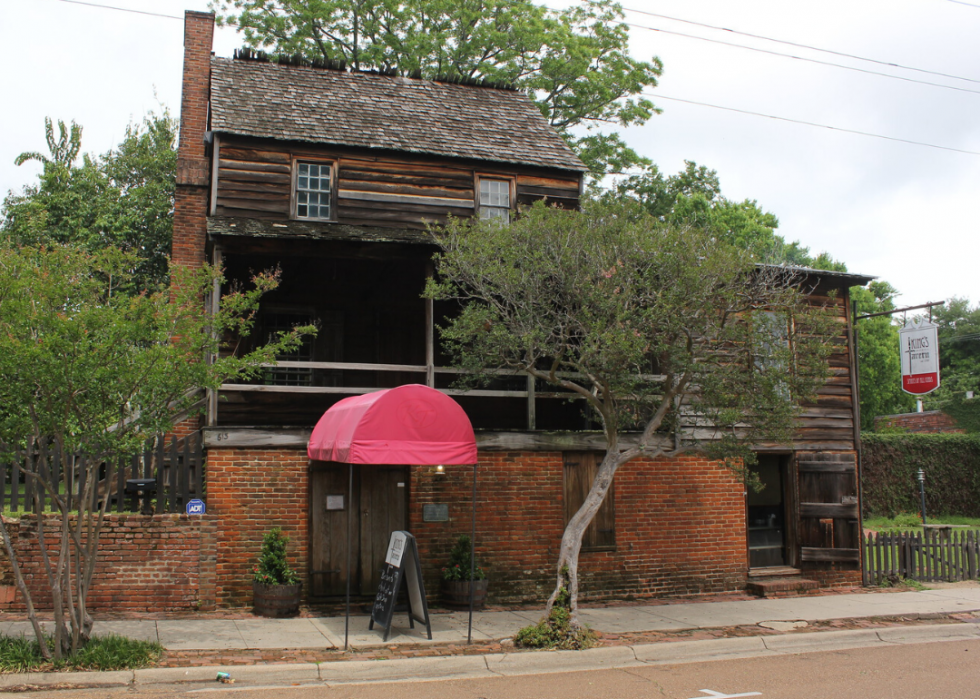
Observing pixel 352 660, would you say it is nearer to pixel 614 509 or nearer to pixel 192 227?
pixel 614 509

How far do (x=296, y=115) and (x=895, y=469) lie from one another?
20212mm

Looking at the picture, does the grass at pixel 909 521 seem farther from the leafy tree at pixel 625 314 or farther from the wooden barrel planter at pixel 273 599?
the wooden barrel planter at pixel 273 599

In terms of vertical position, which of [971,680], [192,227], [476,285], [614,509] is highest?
[192,227]

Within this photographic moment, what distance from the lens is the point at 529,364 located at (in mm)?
10688

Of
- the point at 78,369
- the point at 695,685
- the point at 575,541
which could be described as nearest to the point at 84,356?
the point at 78,369

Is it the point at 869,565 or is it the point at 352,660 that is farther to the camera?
the point at 869,565

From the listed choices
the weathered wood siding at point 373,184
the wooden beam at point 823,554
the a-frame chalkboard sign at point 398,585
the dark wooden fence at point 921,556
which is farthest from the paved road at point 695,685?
the weathered wood siding at point 373,184

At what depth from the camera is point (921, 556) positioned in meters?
15.4

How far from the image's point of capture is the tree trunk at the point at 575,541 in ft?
32.3

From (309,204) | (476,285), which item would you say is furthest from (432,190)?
(476,285)

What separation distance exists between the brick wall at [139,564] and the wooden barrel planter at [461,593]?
3198 mm

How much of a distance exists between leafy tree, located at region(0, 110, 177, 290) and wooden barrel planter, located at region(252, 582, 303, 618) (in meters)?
12.7

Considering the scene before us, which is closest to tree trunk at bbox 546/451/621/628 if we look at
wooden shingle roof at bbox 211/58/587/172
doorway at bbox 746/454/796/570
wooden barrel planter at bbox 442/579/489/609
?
wooden barrel planter at bbox 442/579/489/609

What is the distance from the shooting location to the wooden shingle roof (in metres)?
15.1
